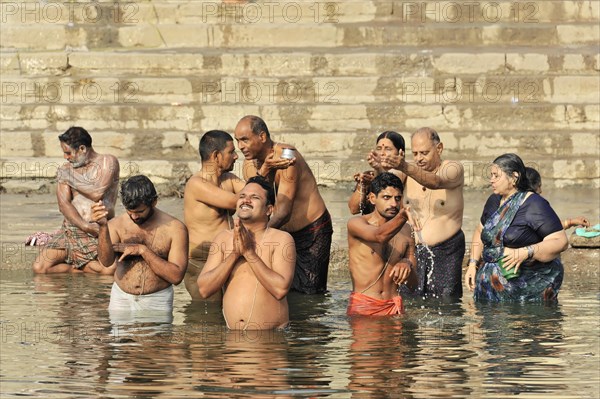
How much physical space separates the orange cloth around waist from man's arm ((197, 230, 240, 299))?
109 centimetres

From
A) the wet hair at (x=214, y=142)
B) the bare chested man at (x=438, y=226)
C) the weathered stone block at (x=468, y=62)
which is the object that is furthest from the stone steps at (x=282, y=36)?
the wet hair at (x=214, y=142)

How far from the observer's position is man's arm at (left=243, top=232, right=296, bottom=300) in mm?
8016

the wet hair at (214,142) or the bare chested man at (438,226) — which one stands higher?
the wet hair at (214,142)

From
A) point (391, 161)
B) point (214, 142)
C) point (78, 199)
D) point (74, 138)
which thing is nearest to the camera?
point (391, 161)

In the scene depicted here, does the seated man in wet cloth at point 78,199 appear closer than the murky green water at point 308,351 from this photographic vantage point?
No

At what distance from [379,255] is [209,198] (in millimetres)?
1257

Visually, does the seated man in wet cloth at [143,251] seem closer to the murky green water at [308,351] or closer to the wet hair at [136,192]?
the wet hair at [136,192]

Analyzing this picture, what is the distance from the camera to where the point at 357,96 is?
14.5m

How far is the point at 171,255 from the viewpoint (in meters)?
8.65

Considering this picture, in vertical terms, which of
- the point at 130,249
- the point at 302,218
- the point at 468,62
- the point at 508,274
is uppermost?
the point at 468,62

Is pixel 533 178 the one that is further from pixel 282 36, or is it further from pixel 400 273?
pixel 282 36

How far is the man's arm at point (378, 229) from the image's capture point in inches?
334

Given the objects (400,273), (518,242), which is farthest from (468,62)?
(400,273)

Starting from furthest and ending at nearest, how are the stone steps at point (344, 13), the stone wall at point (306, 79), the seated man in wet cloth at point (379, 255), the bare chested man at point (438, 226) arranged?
1. the stone steps at point (344, 13)
2. the stone wall at point (306, 79)
3. the bare chested man at point (438, 226)
4. the seated man in wet cloth at point (379, 255)
